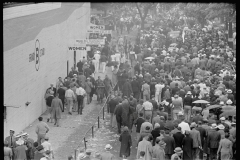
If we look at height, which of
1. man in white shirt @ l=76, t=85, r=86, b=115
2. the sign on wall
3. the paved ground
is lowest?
the paved ground

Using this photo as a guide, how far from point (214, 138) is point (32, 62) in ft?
29.9

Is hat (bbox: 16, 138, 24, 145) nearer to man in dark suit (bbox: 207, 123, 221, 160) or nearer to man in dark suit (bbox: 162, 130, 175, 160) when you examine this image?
man in dark suit (bbox: 162, 130, 175, 160)

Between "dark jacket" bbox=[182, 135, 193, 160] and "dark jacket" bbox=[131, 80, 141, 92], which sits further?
"dark jacket" bbox=[131, 80, 141, 92]

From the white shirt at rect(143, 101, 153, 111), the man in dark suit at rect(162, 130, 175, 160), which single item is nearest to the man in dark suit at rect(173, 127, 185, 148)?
the man in dark suit at rect(162, 130, 175, 160)

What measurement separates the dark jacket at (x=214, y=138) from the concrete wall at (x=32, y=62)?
23.2ft

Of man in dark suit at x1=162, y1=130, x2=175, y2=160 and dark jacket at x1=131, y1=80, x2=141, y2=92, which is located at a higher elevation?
dark jacket at x1=131, y1=80, x2=141, y2=92

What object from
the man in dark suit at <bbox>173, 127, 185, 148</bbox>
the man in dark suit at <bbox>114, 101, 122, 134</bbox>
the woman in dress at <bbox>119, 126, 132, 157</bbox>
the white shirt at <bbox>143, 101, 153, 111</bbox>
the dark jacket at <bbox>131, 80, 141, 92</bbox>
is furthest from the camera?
the dark jacket at <bbox>131, 80, 141, 92</bbox>

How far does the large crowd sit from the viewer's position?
620 inches

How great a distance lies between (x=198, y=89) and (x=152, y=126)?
17.3ft

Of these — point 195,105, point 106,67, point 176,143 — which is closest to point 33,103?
point 195,105

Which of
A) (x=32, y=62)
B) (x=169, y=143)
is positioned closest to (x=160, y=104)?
(x=169, y=143)

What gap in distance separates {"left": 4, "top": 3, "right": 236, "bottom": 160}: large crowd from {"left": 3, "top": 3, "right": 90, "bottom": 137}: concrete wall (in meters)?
0.77

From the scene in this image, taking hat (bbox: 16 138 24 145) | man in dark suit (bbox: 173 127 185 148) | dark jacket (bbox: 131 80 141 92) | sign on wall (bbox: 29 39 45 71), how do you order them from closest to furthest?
hat (bbox: 16 138 24 145) → man in dark suit (bbox: 173 127 185 148) → sign on wall (bbox: 29 39 45 71) → dark jacket (bbox: 131 80 141 92)

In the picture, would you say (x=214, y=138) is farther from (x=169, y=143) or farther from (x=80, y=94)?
(x=80, y=94)
